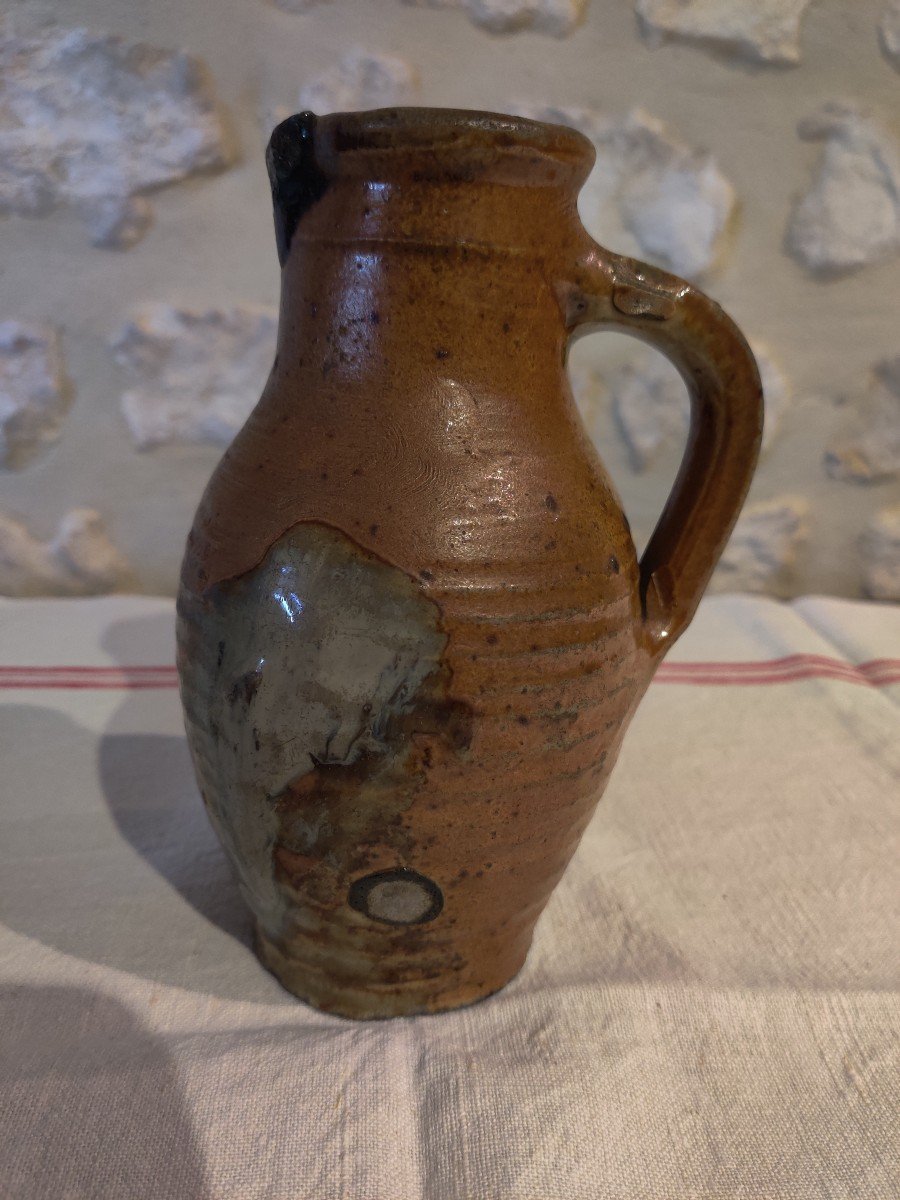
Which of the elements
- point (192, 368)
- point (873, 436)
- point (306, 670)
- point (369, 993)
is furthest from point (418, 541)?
point (873, 436)

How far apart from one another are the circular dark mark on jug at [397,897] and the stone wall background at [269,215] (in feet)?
3.06

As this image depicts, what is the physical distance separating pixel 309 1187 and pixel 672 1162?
0.23 meters

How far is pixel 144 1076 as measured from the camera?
2.00ft

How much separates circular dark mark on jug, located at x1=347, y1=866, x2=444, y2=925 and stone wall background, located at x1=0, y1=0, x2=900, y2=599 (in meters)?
0.93

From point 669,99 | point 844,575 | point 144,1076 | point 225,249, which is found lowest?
point 844,575

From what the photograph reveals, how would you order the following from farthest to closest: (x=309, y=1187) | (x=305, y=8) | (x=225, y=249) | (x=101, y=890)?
1. (x=225, y=249)
2. (x=305, y=8)
3. (x=101, y=890)
4. (x=309, y=1187)

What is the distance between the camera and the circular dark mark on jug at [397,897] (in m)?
0.59

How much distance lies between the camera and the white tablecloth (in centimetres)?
57

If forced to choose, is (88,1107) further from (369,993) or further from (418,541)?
(418,541)

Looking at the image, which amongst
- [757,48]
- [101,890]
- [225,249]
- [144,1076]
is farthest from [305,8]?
[144,1076]

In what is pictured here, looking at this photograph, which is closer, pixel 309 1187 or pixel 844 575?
pixel 309 1187

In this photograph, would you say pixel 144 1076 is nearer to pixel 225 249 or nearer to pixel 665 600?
pixel 665 600

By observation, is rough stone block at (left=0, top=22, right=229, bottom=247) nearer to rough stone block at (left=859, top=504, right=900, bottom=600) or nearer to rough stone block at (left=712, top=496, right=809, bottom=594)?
rough stone block at (left=712, top=496, right=809, bottom=594)

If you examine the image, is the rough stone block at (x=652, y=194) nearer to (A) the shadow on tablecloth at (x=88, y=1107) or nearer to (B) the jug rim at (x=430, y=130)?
(B) the jug rim at (x=430, y=130)
